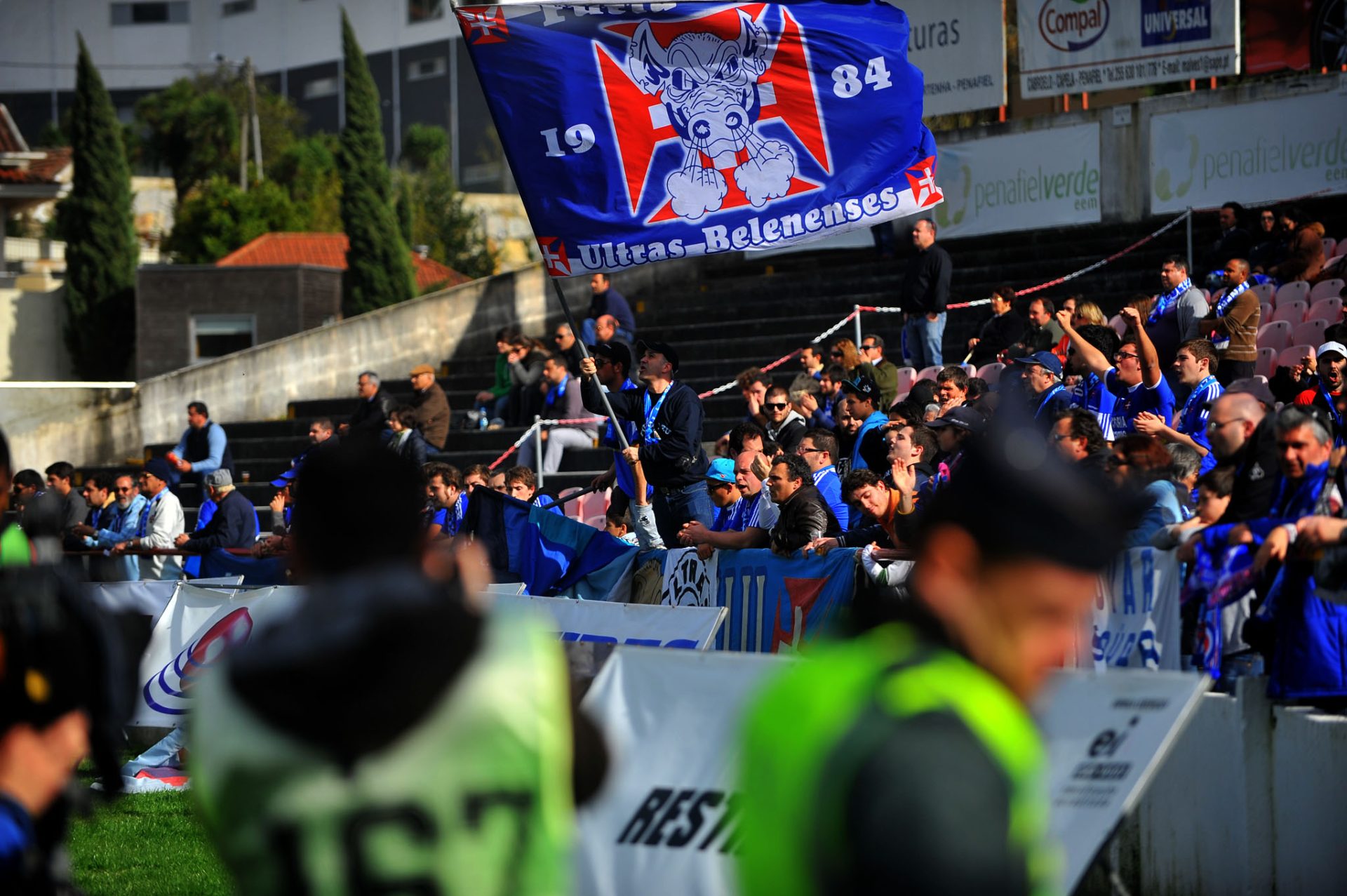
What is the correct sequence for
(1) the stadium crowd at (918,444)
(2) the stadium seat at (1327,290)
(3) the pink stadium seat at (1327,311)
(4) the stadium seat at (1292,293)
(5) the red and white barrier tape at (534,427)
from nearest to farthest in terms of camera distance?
(1) the stadium crowd at (918,444) < (3) the pink stadium seat at (1327,311) < (2) the stadium seat at (1327,290) < (4) the stadium seat at (1292,293) < (5) the red and white barrier tape at (534,427)

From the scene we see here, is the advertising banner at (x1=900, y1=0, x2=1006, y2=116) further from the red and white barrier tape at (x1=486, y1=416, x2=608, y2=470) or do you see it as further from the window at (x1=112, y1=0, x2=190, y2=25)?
the window at (x1=112, y1=0, x2=190, y2=25)

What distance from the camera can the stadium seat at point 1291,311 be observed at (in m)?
14.7

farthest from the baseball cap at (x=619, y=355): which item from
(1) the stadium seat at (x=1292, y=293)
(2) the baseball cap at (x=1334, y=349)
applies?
(1) the stadium seat at (x=1292, y=293)

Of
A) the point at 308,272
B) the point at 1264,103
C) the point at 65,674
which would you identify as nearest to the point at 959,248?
the point at 1264,103

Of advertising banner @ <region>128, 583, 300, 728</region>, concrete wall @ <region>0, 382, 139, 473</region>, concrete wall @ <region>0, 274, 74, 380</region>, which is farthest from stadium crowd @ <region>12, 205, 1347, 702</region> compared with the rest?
concrete wall @ <region>0, 274, 74, 380</region>

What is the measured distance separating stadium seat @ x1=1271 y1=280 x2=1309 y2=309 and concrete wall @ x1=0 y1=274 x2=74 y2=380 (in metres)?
31.7

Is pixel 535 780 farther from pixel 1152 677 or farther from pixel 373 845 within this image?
pixel 1152 677

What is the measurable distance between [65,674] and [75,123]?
44077 mm

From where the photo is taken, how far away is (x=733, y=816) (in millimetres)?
5176

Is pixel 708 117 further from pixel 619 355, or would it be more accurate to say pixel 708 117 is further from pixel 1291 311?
pixel 1291 311

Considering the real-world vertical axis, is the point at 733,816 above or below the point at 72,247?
below

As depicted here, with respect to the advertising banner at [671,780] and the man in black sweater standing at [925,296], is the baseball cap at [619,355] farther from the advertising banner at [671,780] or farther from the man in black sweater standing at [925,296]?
the advertising banner at [671,780]

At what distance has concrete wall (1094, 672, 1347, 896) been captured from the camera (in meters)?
6.43

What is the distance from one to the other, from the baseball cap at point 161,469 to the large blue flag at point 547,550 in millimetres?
7750
